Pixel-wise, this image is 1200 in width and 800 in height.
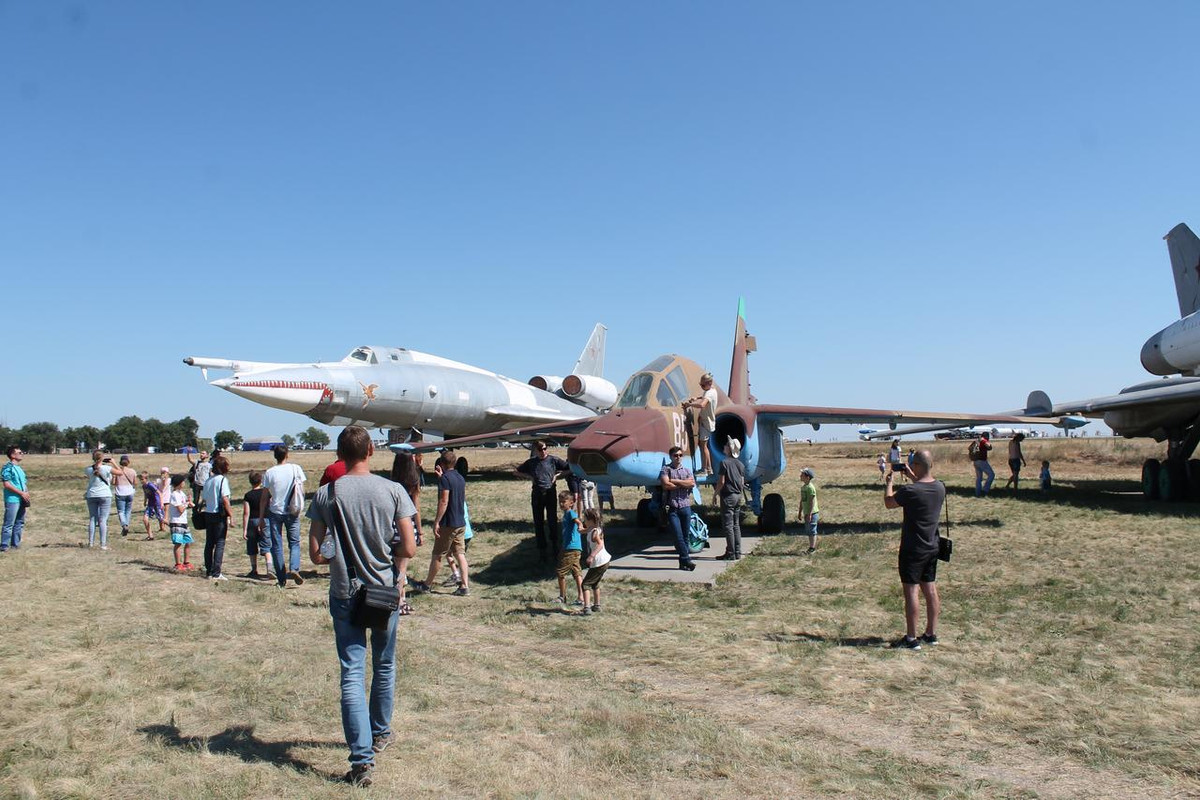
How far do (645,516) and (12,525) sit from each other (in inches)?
403

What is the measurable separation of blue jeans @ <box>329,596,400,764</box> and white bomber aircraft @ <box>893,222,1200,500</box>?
550 inches

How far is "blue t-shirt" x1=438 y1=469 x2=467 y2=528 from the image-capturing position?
8.36 meters

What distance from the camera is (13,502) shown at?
38.1 feet

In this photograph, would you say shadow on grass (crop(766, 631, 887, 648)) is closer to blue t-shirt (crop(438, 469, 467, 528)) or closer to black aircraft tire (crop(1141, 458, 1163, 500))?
blue t-shirt (crop(438, 469, 467, 528))

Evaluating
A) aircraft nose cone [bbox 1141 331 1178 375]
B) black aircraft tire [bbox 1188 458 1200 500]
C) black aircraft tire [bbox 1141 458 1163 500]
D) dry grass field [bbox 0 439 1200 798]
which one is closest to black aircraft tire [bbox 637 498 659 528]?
dry grass field [bbox 0 439 1200 798]

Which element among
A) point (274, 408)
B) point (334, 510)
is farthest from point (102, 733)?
point (274, 408)

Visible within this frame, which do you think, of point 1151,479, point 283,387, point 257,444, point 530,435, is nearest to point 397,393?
point 283,387

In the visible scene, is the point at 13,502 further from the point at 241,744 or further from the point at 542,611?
the point at 241,744

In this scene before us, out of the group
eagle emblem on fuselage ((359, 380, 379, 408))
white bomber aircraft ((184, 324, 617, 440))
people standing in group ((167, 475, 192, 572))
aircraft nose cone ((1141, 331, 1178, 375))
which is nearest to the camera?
people standing in group ((167, 475, 192, 572))

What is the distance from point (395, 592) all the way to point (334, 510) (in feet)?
1.81

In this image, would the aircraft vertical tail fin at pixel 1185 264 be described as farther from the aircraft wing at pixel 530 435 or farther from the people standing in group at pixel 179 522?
the people standing in group at pixel 179 522

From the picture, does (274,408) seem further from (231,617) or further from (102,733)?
(102,733)

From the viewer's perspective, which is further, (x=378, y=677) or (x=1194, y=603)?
(x=1194, y=603)

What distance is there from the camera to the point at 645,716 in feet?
15.6
